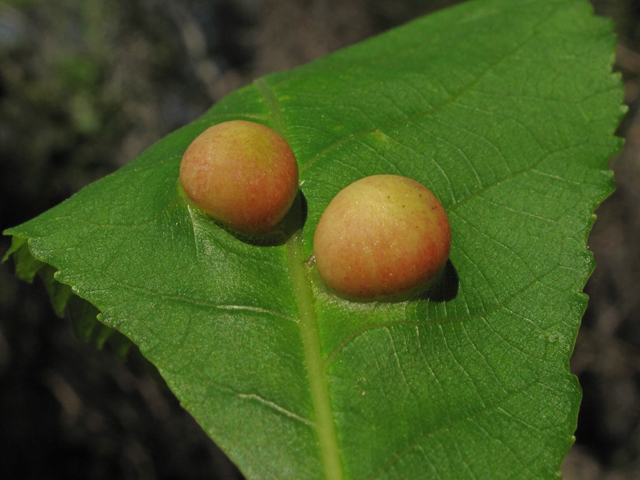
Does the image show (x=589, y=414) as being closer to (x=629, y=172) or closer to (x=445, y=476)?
(x=629, y=172)

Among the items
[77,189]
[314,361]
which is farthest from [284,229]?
[77,189]

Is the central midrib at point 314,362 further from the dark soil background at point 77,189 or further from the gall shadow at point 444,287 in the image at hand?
the dark soil background at point 77,189

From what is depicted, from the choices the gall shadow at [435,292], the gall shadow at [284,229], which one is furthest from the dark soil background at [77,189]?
the gall shadow at [435,292]

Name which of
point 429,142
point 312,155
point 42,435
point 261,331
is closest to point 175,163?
point 312,155

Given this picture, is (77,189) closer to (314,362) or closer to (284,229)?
(284,229)

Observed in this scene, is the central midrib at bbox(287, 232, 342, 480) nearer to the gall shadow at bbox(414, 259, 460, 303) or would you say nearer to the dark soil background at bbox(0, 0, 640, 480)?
the gall shadow at bbox(414, 259, 460, 303)

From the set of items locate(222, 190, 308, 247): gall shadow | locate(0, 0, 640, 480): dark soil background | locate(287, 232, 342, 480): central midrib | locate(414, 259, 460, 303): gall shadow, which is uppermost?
locate(222, 190, 308, 247): gall shadow

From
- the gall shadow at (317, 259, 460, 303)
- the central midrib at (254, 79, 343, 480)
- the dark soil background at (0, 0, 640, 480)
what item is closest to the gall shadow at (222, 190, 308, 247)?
the central midrib at (254, 79, 343, 480)
